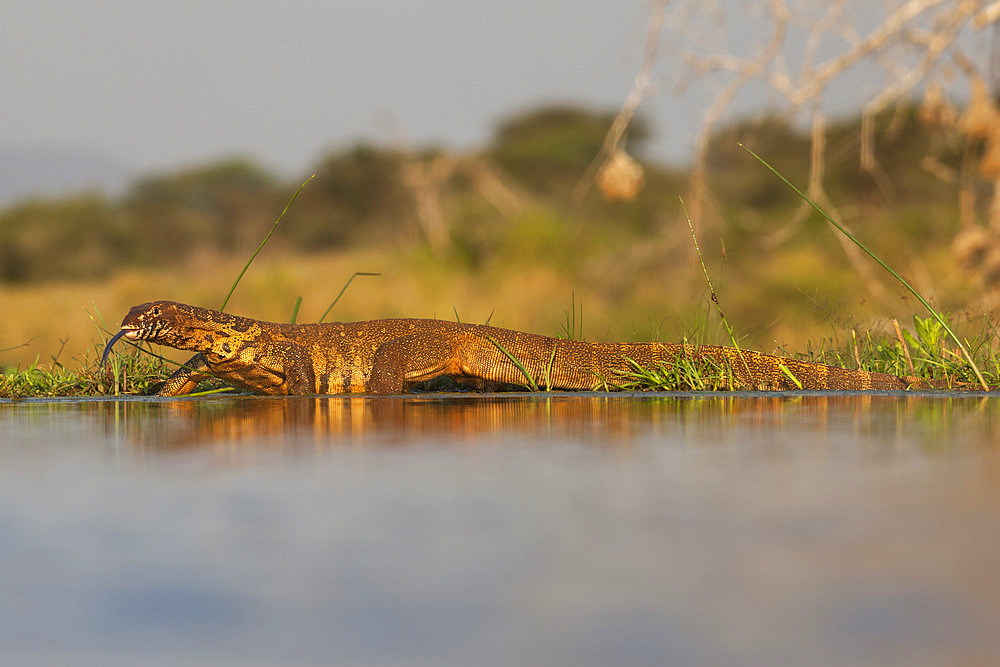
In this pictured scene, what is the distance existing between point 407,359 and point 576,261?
11462 millimetres

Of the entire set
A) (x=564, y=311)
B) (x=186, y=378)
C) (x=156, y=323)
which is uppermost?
(x=564, y=311)

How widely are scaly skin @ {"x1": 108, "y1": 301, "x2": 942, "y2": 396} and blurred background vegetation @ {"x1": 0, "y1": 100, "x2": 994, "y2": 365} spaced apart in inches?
16.9

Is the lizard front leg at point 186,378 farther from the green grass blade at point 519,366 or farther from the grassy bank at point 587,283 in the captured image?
the green grass blade at point 519,366

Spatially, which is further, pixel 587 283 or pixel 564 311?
pixel 587 283

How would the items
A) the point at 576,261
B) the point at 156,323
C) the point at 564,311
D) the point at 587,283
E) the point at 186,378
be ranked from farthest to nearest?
the point at 576,261 < the point at 587,283 < the point at 564,311 < the point at 186,378 < the point at 156,323

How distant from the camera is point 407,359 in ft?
20.7

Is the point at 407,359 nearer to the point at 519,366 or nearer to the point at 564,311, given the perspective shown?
the point at 519,366

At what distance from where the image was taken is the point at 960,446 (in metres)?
3.41

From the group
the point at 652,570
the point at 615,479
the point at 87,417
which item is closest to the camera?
the point at 652,570

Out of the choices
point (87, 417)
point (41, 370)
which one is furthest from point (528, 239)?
point (87, 417)

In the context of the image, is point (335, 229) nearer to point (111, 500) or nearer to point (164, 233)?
point (164, 233)

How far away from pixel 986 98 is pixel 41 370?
833 cm

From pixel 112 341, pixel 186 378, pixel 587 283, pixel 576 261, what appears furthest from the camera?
pixel 576 261

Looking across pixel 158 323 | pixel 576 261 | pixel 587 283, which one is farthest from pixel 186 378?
pixel 576 261
